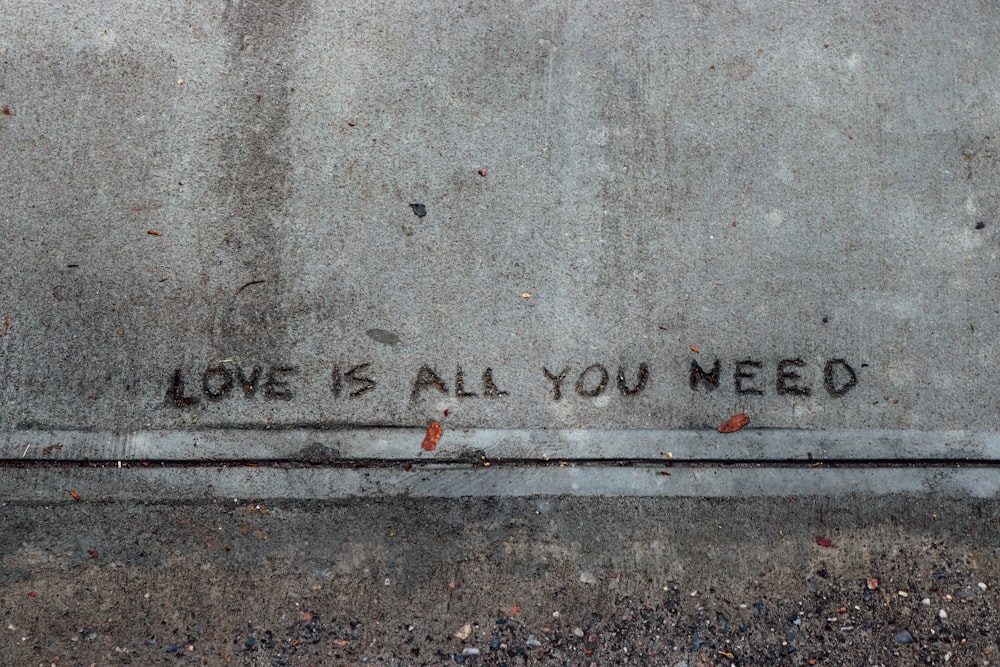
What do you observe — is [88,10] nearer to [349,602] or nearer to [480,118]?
[480,118]

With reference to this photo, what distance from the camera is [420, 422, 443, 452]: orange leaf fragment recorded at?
288 centimetres

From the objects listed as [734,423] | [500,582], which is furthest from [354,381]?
[734,423]

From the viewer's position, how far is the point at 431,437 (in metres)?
2.88

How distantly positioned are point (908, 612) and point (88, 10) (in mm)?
4629

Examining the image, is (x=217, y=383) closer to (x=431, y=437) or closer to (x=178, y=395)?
(x=178, y=395)

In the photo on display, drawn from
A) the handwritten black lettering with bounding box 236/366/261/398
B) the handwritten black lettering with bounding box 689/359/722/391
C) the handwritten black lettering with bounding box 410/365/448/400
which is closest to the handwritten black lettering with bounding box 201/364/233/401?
the handwritten black lettering with bounding box 236/366/261/398

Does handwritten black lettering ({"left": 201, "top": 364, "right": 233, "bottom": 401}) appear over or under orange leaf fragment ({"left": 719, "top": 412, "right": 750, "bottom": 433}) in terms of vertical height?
over

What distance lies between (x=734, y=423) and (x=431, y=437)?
1.35 m

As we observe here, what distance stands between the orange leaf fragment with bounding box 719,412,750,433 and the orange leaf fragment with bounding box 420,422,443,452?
1260 millimetres

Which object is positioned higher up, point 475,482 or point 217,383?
point 217,383

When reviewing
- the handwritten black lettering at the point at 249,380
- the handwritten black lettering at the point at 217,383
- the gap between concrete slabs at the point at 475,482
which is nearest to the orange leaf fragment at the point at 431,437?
the gap between concrete slabs at the point at 475,482

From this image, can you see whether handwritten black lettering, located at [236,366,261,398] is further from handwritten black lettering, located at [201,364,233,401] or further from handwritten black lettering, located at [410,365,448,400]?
handwritten black lettering, located at [410,365,448,400]

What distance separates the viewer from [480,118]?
3.11 meters

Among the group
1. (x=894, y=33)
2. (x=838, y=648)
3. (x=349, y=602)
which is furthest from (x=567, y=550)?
(x=894, y=33)
